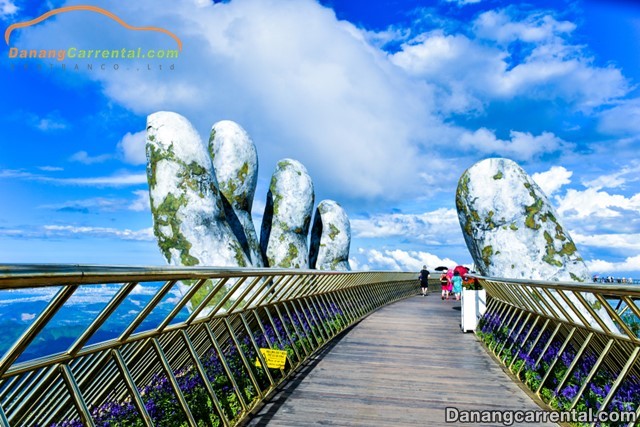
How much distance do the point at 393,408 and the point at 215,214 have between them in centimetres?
1622

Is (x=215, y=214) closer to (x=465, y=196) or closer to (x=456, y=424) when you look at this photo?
(x=465, y=196)

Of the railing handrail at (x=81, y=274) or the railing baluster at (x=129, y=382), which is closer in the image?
the railing handrail at (x=81, y=274)

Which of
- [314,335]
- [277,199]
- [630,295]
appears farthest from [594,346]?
[277,199]

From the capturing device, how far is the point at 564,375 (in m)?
6.52

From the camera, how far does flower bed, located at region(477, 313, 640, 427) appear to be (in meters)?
5.56

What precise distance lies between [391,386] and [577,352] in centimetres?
232

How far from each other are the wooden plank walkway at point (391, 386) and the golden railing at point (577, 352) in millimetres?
357

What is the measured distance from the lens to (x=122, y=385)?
14.5 ft

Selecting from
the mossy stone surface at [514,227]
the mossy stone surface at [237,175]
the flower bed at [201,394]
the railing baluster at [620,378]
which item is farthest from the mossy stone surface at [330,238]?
the railing baluster at [620,378]

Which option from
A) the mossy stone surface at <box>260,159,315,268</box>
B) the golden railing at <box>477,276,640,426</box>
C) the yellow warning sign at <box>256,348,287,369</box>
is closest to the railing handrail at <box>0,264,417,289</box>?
the yellow warning sign at <box>256,348,287,369</box>

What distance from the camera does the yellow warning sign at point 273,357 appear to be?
22.6 ft

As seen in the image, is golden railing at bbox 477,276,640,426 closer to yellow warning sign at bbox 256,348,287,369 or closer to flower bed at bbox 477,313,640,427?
flower bed at bbox 477,313,640,427

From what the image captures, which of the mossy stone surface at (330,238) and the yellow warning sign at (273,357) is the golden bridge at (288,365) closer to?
the yellow warning sign at (273,357)

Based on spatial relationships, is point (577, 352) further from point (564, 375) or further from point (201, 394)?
point (201, 394)
